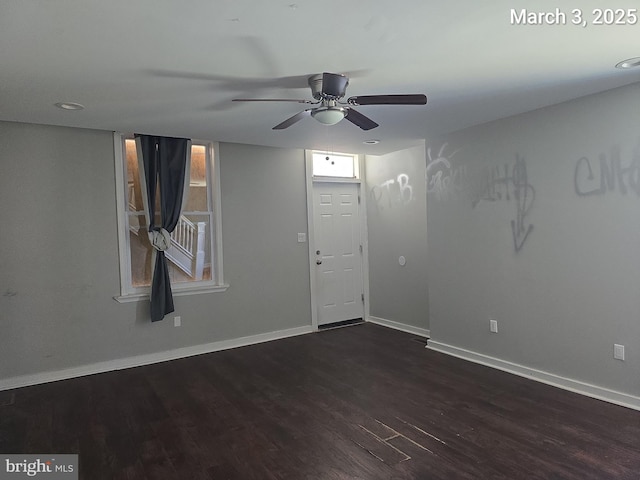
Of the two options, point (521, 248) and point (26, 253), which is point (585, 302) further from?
point (26, 253)

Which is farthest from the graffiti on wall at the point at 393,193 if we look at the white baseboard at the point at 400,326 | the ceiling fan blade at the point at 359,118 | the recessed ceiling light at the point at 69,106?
the recessed ceiling light at the point at 69,106

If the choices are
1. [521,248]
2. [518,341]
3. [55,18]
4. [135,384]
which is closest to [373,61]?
[55,18]

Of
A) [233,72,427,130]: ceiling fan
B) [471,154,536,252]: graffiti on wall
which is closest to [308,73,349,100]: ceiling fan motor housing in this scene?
[233,72,427,130]: ceiling fan

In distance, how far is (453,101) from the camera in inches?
134

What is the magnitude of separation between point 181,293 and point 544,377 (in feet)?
12.2

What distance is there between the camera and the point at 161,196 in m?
4.46

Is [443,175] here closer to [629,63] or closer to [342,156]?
[342,156]

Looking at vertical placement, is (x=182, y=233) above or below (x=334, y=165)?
below

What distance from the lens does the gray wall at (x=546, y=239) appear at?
3.18 meters

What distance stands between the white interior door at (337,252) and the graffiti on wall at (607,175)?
3.07 metres

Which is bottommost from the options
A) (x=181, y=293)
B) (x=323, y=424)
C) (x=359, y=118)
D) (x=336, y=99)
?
(x=323, y=424)

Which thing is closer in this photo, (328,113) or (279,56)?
(279,56)

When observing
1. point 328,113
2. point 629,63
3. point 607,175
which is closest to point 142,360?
point 328,113

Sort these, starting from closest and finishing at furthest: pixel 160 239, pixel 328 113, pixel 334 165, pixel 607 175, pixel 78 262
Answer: pixel 328 113
pixel 607 175
pixel 78 262
pixel 160 239
pixel 334 165
